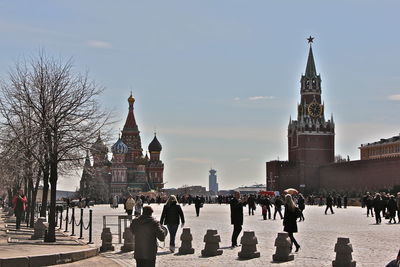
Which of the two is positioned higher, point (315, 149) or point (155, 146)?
point (155, 146)

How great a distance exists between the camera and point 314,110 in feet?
518

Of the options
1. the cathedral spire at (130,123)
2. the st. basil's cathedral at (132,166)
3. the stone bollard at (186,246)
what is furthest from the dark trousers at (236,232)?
the cathedral spire at (130,123)

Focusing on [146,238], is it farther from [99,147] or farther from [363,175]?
[363,175]

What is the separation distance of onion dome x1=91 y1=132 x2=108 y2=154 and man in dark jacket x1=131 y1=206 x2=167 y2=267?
12367 millimetres

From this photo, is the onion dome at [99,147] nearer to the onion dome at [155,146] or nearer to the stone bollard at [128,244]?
the stone bollard at [128,244]

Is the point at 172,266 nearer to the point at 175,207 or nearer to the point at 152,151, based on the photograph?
the point at 175,207

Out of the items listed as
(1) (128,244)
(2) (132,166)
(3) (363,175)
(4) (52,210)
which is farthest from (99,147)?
(2) (132,166)

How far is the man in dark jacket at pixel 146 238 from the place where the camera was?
1230 centimetres

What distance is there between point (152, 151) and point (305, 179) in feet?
123

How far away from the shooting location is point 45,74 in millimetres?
25938

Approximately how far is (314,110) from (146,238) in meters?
148

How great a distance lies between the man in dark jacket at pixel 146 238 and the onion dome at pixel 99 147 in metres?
12.4

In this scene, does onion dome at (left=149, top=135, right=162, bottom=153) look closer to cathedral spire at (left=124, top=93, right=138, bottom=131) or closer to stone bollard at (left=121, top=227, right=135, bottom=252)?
cathedral spire at (left=124, top=93, right=138, bottom=131)

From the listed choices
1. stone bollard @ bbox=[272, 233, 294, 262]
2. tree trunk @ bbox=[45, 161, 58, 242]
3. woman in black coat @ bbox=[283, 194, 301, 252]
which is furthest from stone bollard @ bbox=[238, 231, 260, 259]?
tree trunk @ bbox=[45, 161, 58, 242]
